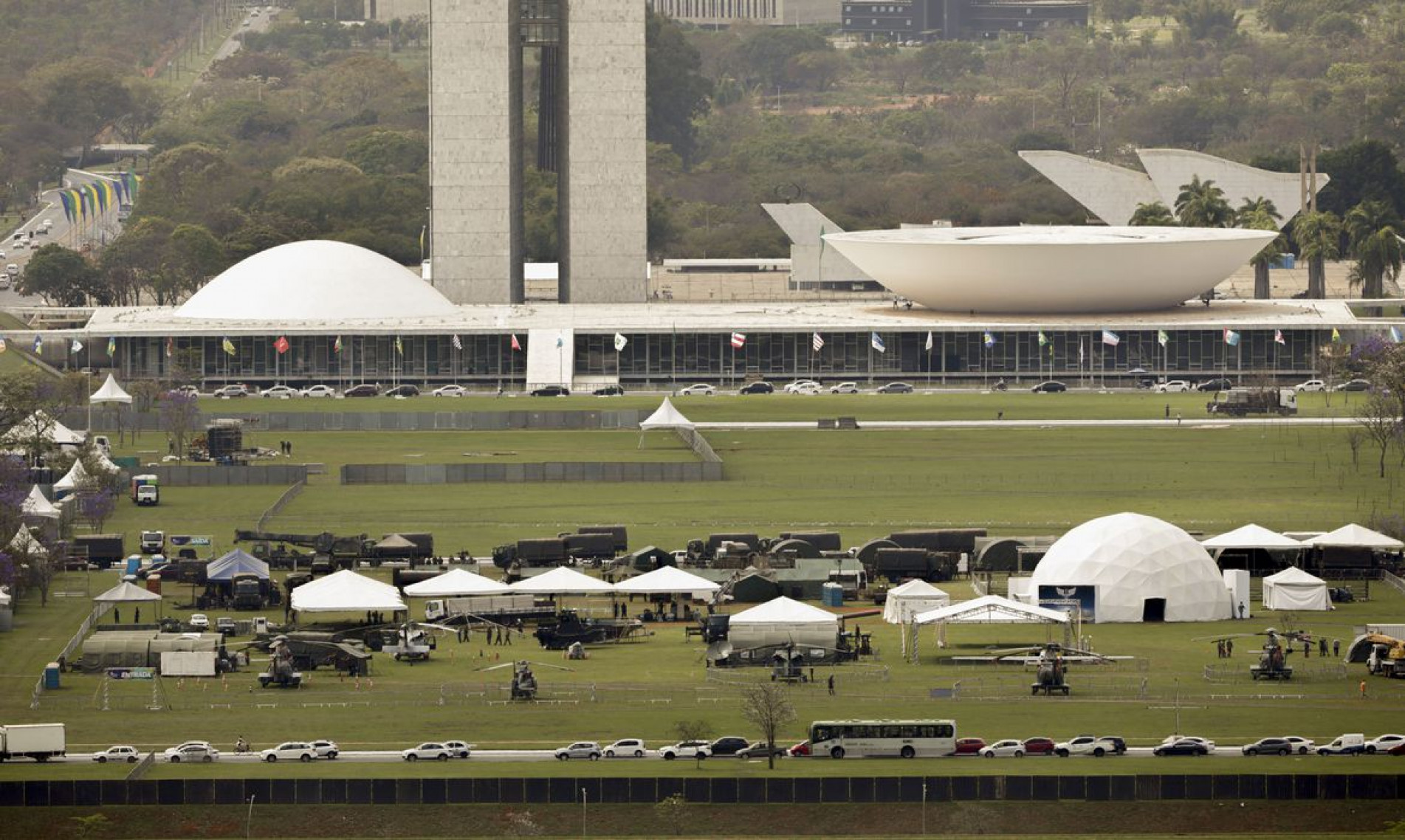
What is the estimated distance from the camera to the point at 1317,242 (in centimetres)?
17038

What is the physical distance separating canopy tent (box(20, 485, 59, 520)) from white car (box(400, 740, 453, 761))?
3158 cm

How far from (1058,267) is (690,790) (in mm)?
94766

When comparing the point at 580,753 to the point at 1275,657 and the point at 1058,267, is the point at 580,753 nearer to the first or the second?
the point at 1275,657

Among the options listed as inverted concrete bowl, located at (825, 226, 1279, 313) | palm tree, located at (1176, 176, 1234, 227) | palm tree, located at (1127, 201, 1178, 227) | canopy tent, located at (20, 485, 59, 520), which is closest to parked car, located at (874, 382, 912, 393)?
inverted concrete bowl, located at (825, 226, 1279, 313)

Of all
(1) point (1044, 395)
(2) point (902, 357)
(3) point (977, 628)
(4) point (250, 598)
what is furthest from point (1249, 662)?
(2) point (902, 357)

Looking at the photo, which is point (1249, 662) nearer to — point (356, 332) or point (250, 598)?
point (250, 598)

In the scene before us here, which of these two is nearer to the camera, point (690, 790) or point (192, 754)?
point (690, 790)

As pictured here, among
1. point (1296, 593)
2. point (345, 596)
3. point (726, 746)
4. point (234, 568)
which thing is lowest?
point (726, 746)

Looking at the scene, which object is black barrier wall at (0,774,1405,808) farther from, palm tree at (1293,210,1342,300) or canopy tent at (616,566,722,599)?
palm tree at (1293,210,1342,300)

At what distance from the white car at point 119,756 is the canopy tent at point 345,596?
48.3 feet

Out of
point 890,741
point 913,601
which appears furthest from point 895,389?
point 890,741

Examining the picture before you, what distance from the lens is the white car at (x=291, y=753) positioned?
189 ft

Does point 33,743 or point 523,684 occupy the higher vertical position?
point 523,684

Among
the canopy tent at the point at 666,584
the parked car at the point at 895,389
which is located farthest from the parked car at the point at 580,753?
the parked car at the point at 895,389
